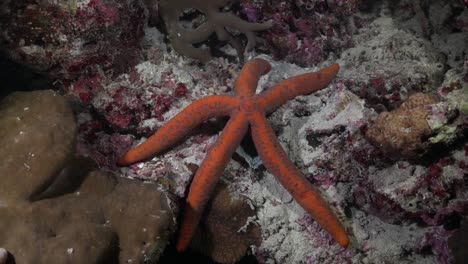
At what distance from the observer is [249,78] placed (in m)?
3.98

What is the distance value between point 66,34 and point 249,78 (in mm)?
1840

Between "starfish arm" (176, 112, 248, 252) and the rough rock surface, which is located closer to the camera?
the rough rock surface

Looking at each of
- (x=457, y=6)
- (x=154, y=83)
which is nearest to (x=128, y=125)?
(x=154, y=83)

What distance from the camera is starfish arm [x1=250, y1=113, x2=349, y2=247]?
3.54m

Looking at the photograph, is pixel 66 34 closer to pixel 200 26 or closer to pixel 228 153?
pixel 200 26

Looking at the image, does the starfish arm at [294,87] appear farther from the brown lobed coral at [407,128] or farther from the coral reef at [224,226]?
the coral reef at [224,226]

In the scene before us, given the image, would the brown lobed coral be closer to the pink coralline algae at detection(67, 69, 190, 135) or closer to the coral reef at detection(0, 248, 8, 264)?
the pink coralline algae at detection(67, 69, 190, 135)

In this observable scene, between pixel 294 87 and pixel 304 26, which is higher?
pixel 304 26

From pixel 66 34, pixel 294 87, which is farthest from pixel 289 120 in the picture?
pixel 66 34

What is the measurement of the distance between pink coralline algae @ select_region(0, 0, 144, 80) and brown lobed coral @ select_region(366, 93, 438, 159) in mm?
2733

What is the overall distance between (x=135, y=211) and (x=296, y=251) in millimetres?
1908

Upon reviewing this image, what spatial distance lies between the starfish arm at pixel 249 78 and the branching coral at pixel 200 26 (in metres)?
0.55

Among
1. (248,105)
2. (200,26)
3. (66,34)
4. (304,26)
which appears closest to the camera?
(66,34)

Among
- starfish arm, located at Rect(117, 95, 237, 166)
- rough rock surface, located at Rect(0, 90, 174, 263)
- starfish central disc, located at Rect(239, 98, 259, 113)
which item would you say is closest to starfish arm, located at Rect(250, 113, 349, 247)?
starfish central disc, located at Rect(239, 98, 259, 113)
